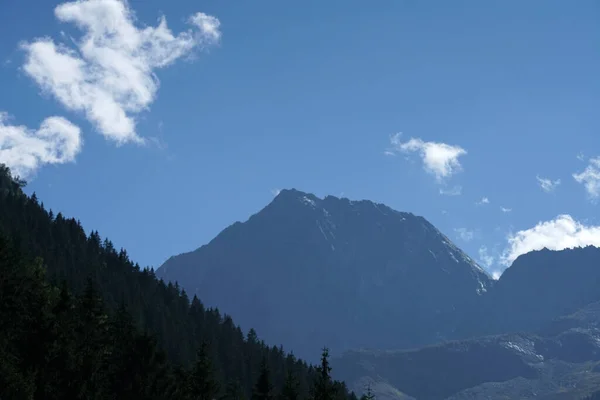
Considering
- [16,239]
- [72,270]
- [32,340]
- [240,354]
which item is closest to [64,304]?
[32,340]

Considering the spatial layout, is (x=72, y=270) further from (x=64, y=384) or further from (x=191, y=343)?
(x=64, y=384)

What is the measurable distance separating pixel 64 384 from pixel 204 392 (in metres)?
11.4

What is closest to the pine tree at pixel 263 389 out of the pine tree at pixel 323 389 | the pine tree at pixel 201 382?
the pine tree at pixel 201 382

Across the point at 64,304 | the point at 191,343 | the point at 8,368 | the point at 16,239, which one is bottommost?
the point at 8,368

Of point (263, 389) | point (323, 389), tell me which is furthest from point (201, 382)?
point (263, 389)

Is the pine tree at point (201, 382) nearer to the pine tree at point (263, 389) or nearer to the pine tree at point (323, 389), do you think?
the pine tree at point (323, 389)

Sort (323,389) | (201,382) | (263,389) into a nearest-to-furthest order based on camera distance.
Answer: (323,389) → (201,382) → (263,389)

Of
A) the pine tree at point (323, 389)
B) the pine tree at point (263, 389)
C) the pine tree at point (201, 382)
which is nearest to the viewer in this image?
the pine tree at point (323, 389)

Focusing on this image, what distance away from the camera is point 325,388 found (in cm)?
5944

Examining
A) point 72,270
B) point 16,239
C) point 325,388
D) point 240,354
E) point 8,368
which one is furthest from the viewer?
point 240,354

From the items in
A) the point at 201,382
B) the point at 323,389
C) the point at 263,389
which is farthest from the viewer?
the point at 263,389

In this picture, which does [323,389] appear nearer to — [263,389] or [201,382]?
[201,382]

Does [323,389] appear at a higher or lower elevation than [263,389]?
lower

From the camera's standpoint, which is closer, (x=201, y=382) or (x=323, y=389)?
(x=323, y=389)
